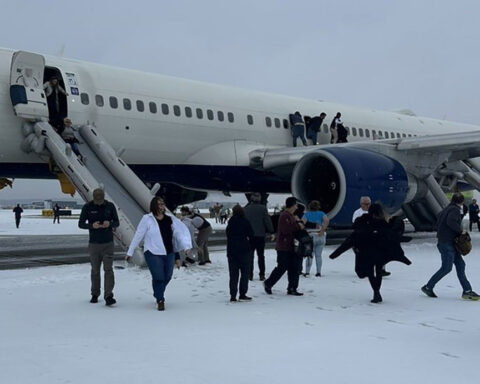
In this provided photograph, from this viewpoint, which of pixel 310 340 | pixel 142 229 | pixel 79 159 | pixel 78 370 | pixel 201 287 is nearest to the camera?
pixel 78 370

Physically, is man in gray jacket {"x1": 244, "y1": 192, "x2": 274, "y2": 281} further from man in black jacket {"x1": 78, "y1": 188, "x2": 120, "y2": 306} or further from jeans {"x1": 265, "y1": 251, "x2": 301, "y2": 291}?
man in black jacket {"x1": 78, "y1": 188, "x2": 120, "y2": 306}

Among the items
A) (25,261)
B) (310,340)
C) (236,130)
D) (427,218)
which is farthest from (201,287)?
(427,218)

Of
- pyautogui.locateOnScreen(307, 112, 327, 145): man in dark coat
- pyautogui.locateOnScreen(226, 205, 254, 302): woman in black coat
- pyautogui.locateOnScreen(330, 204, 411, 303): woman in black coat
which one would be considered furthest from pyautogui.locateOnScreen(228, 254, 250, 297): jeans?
pyautogui.locateOnScreen(307, 112, 327, 145): man in dark coat

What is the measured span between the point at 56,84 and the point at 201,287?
20.3 ft

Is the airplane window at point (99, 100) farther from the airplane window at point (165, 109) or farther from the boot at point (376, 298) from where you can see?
the boot at point (376, 298)

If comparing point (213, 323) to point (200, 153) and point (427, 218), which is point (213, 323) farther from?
point (427, 218)

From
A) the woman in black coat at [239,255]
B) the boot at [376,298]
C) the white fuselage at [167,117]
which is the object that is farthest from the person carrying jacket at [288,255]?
the white fuselage at [167,117]

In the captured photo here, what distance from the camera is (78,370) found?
403 cm

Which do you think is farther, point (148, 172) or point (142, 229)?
point (148, 172)

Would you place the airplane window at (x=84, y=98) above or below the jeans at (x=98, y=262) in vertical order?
above

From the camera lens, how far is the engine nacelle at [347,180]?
11922 millimetres

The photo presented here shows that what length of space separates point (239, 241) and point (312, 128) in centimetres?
1024

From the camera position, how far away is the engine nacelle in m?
11.9

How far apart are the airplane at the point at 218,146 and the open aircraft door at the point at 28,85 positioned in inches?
0.8
